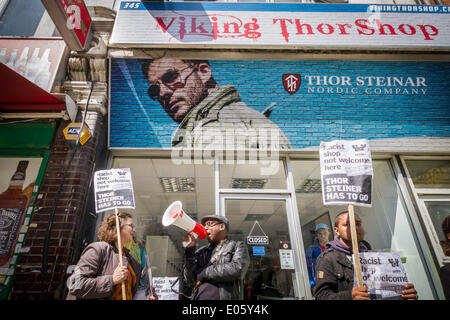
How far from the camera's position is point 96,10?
16.3ft

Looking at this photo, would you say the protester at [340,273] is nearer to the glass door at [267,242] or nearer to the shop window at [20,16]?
the glass door at [267,242]

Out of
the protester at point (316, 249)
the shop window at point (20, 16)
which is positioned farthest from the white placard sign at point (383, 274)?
the shop window at point (20, 16)

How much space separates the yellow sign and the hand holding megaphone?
2.28m

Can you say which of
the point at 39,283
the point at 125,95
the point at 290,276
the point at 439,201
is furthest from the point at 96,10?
the point at 439,201

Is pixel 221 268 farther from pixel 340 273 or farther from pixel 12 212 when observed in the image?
pixel 12 212

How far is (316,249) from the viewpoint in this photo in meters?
4.36

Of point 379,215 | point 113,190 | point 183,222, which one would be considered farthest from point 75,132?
point 379,215

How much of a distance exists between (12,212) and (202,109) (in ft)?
11.7

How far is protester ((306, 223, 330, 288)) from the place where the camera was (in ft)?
13.0

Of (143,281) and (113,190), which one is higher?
(113,190)

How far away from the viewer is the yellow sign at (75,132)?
4.16 meters

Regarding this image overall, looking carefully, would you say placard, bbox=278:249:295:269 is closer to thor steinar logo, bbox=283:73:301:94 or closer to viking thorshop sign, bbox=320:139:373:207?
viking thorshop sign, bbox=320:139:373:207

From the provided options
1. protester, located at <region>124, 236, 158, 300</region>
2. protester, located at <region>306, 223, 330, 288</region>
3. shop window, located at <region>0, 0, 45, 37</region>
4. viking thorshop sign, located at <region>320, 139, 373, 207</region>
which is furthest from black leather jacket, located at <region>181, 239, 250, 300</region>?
shop window, located at <region>0, 0, 45, 37</region>
